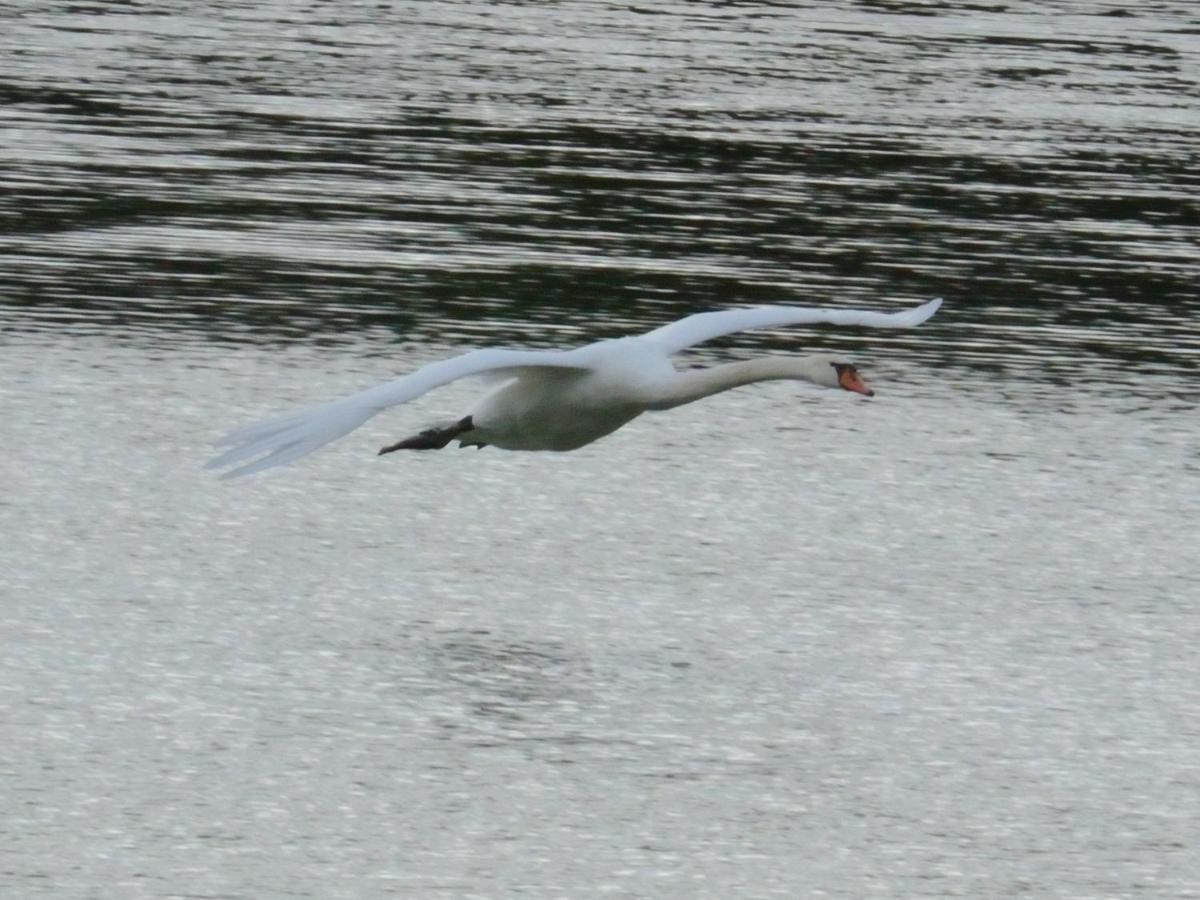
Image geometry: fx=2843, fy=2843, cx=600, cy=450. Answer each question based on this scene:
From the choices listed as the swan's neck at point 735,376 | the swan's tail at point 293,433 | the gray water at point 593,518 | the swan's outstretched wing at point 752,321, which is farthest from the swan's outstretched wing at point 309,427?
the swan's outstretched wing at point 752,321

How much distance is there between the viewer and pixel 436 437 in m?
9.02

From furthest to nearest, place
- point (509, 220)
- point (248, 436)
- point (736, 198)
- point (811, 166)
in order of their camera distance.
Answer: point (811, 166)
point (736, 198)
point (509, 220)
point (248, 436)

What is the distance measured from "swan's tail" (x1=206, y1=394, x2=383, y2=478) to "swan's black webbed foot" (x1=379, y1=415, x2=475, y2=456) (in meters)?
1.49

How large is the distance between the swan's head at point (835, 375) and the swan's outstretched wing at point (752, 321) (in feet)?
0.43

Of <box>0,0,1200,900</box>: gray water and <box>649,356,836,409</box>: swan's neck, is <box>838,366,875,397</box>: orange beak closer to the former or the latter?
<box>649,356,836,409</box>: swan's neck

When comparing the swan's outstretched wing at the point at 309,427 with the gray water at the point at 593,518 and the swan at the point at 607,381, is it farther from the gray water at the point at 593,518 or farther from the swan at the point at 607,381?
the gray water at the point at 593,518

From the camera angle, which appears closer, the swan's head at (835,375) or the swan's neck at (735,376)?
the swan's neck at (735,376)

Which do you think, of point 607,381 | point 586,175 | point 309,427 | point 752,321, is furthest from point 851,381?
point 586,175

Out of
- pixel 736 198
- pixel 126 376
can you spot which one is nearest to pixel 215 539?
pixel 126 376

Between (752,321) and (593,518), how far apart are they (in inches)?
48.1

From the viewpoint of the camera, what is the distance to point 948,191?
1623 cm

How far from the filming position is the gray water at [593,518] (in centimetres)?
748

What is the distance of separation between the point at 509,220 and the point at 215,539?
529 cm

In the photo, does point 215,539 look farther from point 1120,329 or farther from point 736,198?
point 736,198
